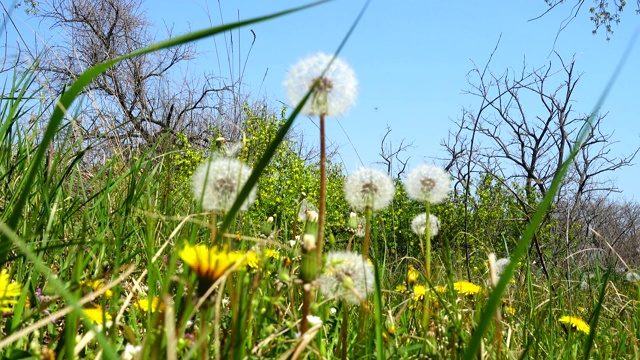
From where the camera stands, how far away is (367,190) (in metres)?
1.30

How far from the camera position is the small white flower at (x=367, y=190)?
1306 millimetres

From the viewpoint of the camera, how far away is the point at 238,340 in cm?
78

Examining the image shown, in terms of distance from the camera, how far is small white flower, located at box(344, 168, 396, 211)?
131 centimetres

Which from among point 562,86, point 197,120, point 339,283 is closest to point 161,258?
point 339,283

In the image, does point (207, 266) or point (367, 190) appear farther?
point (367, 190)

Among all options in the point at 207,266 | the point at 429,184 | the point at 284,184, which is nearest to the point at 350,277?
the point at 207,266

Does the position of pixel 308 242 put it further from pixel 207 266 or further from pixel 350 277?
pixel 350 277

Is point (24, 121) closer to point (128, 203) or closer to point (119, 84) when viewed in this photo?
point (128, 203)

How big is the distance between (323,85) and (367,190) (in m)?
0.42

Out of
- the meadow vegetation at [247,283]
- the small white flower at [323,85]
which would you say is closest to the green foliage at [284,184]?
the meadow vegetation at [247,283]

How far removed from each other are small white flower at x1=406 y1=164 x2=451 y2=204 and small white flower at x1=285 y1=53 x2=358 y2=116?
0.66 meters

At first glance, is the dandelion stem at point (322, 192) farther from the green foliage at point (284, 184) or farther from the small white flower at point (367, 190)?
the green foliage at point (284, 184)

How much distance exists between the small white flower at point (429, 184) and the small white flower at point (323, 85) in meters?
Answer: 0.66

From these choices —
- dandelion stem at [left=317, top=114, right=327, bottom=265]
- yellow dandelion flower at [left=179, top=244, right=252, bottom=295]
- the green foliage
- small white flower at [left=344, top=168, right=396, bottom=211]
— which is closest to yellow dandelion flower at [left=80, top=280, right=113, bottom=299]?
yellow dandelion flower at [left=179, top=244, right=252, bottom=295]
